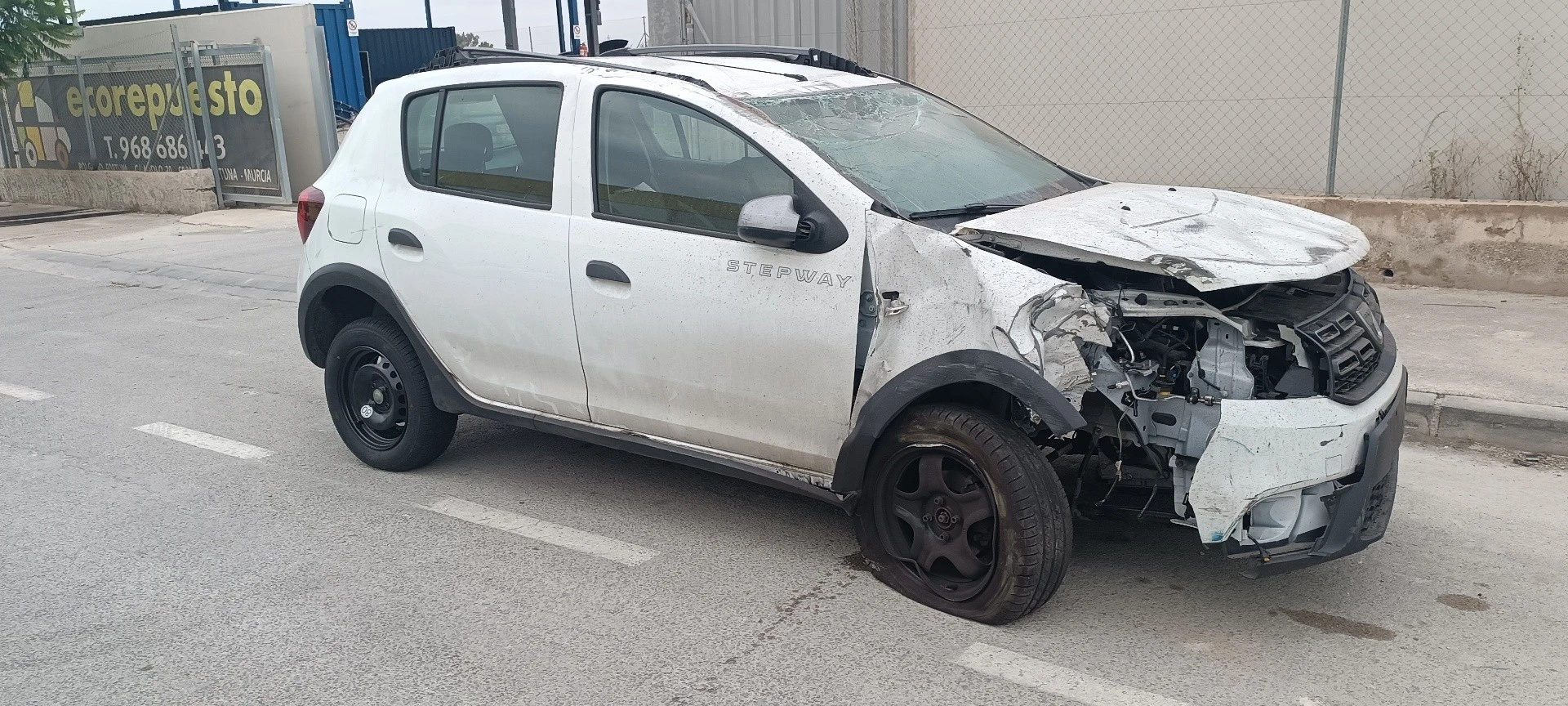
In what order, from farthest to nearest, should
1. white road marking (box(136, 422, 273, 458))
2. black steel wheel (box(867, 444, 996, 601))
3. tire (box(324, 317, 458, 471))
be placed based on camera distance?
white road marking (box(136, 422, 273, 458)) < tire (box(324, 317, 458, 471)) < black steel wheel (box(867, 444, 996, 601))

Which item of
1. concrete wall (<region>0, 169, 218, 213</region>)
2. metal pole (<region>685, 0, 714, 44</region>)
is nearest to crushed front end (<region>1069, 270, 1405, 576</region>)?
metal pole (<region>685, 0, 714, 44</region>)

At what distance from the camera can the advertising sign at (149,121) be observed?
16469 millimetres

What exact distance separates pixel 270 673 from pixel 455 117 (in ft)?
7.83

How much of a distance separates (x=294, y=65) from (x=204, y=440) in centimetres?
1223

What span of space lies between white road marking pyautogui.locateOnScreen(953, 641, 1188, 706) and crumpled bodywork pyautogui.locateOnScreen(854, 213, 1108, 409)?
80 centimetres

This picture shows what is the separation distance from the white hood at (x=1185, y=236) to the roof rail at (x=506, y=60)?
1328mm

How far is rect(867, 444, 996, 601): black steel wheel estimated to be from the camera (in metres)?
3.84

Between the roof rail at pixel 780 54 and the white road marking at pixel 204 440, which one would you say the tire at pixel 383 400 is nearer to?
the white road marking at pixel 204 440

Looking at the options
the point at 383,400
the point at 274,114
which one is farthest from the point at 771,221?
the point at 274,114

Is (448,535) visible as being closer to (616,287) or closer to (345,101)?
(616,287)

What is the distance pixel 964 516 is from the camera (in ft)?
12.7

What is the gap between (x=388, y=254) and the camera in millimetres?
5160

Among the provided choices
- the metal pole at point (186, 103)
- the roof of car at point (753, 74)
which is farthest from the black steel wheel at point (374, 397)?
the metal pole at point (186, 103)

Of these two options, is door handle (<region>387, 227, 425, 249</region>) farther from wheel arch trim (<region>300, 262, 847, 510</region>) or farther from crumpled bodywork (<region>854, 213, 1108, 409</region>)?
crumpled bodywork (<region>854, 213, 1108, 409</region>)
